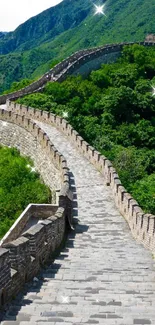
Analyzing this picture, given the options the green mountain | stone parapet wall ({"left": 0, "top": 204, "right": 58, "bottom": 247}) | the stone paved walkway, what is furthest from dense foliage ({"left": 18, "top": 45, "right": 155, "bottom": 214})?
the green mountain

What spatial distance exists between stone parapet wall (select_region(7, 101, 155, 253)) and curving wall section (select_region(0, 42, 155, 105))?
29.2 ft

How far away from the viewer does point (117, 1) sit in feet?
362

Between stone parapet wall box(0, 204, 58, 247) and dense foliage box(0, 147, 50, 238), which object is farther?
dense foliage box(0, 147, 50, 238)

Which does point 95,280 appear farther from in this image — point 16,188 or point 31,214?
point 16,188

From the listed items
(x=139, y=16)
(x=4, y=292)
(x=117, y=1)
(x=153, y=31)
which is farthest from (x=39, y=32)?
(x=4, y=292)

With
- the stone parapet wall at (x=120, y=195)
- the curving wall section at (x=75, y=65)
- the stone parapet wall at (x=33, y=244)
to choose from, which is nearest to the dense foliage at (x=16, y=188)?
the stone parapet wall at (x=33, y=244)

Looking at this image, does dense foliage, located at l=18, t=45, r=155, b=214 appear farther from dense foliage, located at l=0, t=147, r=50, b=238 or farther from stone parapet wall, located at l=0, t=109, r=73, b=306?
stone parapet wall, located at l=0, t=109, r=73, b=306

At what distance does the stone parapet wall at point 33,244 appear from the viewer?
7.76m

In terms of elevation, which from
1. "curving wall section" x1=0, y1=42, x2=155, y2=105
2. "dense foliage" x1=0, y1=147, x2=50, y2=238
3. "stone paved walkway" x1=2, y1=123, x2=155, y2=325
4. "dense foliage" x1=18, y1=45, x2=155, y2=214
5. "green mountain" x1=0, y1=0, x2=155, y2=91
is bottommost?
"stone paved walkway" x1=2, y1=123, x2=155, y2=325

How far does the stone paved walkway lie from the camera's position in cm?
741

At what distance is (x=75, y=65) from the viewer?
1619 inches

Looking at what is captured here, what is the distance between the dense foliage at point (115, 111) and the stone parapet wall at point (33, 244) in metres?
5.72

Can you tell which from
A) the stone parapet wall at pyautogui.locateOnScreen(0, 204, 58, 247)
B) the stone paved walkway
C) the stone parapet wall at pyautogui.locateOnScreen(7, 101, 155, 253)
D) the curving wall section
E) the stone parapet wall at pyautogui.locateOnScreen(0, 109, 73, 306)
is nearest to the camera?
the stone paved walkway

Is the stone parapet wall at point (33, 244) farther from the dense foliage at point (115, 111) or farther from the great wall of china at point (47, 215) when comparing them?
the dense foliage at point (115, 111)
